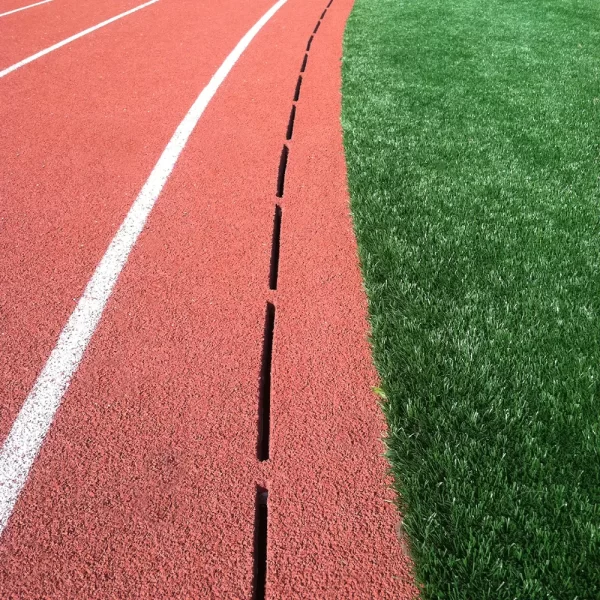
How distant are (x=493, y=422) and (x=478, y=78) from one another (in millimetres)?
6735

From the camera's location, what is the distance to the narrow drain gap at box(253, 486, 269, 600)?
220 centimetres

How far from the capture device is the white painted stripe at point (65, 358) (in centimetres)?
258

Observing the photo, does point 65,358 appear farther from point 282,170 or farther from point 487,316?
point 282,170

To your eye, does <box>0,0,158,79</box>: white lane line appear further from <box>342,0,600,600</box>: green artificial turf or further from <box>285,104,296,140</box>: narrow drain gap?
<box>342,0,600,600</box>: green artificial turf

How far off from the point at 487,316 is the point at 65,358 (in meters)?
2.54

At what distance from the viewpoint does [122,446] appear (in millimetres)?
2686

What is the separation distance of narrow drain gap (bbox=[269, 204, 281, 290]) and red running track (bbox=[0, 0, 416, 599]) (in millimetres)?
49

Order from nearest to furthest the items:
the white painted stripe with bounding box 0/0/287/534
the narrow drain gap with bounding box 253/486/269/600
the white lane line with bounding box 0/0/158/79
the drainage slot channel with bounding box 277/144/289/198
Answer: the narrow drain gap with bounding box 253/486/269/600 < the white painted stripe with bounding box 0/0/287/534 < the drainage slot channel with bounding box 277/144/289/198 < the white lane line with bounding box 0/0/158/79

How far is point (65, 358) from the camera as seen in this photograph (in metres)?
3.16

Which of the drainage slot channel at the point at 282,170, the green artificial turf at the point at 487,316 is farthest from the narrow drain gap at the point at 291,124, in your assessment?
the green artificial turf at the point at 487,316

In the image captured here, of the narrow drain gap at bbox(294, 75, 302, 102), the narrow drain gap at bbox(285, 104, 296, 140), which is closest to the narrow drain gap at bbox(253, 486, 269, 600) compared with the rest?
the narrow drain gap at bbox(285, 104, 296, 140)

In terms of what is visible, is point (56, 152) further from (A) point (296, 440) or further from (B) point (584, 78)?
(B) point (584, 78)

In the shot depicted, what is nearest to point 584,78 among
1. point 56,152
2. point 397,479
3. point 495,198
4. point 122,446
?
point 495,198

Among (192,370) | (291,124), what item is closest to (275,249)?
(192,370)
